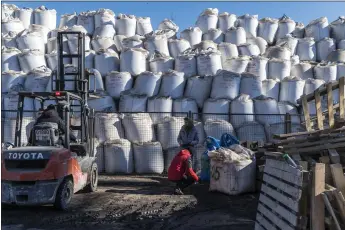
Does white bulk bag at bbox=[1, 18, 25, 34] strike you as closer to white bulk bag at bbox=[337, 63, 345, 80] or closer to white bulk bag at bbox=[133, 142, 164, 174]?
white bulk bag at bbox=[133, 142, 164, 174]

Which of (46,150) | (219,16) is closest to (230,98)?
(219,16)

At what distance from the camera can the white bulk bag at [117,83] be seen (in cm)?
1154

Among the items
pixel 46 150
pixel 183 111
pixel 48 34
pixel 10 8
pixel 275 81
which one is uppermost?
pixel 10 8

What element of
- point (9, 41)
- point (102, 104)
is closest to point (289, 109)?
point (102, 104)

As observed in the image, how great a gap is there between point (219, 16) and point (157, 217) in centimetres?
989

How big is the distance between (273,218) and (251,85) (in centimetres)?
707

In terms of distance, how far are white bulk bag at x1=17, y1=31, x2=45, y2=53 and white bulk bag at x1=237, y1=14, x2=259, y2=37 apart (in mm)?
5984

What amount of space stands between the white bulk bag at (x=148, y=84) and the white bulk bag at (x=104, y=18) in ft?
10.0

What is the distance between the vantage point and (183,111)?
36.9 feet

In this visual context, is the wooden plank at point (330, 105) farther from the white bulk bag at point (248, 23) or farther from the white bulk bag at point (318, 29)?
the white bulk bag at point (318, 29)

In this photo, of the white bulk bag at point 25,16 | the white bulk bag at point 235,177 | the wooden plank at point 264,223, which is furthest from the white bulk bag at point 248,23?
the wooden plank at point 264,223

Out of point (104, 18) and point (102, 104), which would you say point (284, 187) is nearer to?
point (102, 104)

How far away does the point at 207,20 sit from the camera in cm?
1469

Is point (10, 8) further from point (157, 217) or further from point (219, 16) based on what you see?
point (157, 217)
